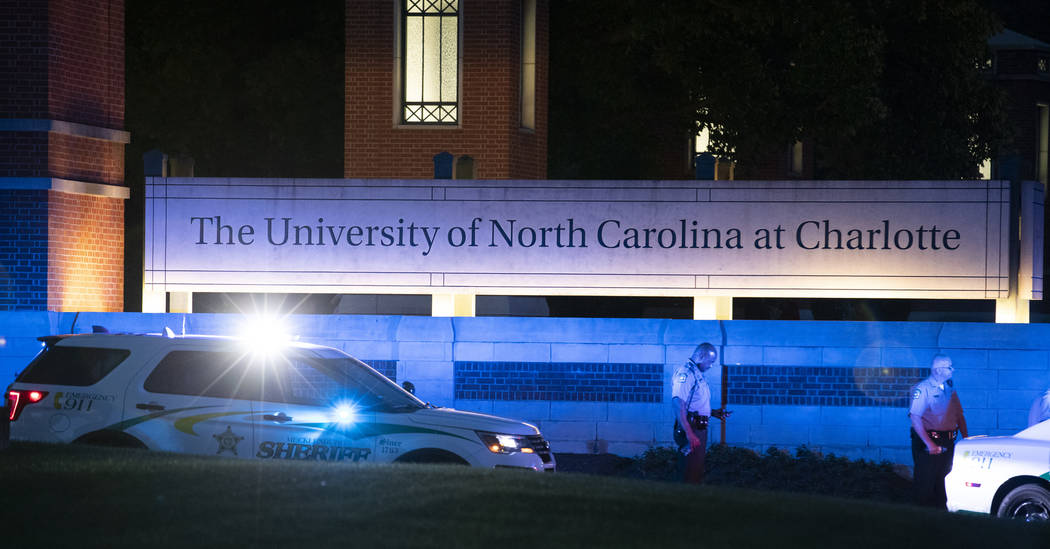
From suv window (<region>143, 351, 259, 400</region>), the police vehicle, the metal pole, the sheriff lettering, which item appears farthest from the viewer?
the metal pole

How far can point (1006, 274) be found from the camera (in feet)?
53.2

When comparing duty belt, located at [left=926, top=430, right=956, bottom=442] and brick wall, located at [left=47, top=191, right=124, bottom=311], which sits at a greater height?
brick wall, located at [left=47, top=191, right=124, bottom=311]

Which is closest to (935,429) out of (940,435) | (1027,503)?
(940,435)

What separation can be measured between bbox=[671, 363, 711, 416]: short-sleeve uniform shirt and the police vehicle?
239 centimetres

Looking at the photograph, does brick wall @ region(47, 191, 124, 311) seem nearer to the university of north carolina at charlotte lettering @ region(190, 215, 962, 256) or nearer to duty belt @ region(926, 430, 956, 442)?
the university of north carolina at charlotte lettering @ region(190, 215, 962, 256)

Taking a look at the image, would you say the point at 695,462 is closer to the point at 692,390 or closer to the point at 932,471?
the point at 692,390

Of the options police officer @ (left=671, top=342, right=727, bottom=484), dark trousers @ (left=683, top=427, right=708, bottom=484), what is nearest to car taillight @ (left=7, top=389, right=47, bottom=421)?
police officer @ (left=671, top=342, right=727, bottom=484)

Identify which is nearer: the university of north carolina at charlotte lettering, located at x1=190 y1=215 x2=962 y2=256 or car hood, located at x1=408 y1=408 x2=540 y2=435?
car hood, located at x1=408 y1=408 x2=540 y2=435

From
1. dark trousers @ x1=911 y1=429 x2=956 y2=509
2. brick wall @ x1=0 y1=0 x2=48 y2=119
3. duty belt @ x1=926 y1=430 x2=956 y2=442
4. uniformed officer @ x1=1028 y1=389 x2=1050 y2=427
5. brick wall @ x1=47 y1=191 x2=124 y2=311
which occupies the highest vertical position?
brick wall @ x1=0 y1=0 x2=48 y2=119

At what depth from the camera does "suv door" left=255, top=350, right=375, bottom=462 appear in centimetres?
1098

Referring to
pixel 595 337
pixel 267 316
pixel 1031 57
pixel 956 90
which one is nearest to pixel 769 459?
pixel 595 337

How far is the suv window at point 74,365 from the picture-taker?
37.7 ft

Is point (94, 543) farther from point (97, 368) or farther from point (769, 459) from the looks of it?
point (769, 459)

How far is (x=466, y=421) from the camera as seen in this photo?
1120cm
